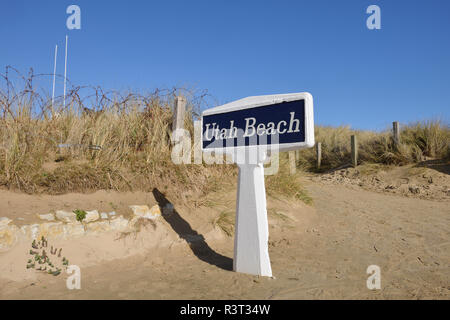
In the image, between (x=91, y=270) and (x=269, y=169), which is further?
(x=269, y=169)

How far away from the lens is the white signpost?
3580mm

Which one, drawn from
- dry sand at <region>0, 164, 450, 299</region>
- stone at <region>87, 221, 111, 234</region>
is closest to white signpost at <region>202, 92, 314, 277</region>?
dry sand at <region>0, 164, 450, 299</region>

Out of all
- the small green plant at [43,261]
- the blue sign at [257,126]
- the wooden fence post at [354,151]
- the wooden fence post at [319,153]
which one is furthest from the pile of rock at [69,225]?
the wooden fence post at [319,153]

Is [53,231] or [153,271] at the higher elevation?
[53,231]

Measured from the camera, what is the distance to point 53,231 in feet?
13.6

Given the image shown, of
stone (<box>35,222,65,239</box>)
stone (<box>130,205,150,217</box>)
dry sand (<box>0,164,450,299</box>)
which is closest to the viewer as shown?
dry sand (<box>0,164,450,299</box>)

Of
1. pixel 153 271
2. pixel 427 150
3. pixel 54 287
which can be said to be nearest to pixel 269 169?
pixel 153 271

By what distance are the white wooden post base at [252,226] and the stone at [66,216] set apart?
217cm

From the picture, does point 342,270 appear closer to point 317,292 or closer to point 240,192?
point 317,292

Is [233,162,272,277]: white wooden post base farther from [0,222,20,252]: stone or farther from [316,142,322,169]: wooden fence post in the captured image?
[316,142,322,169]: wooden fence post

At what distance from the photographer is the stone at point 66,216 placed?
431 centimetres

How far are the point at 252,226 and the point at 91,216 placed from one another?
2224 millimetres

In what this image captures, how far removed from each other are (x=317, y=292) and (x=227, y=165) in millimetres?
3552

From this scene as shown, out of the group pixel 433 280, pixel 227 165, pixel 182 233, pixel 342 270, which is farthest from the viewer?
pixel 227 165
